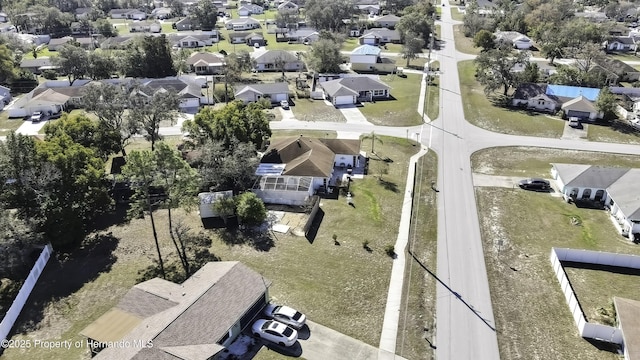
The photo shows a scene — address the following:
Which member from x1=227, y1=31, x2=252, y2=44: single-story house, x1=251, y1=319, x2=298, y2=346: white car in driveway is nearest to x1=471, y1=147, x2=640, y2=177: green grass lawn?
x1=251, y1=319, x2=298, y2=346: white car in driveway

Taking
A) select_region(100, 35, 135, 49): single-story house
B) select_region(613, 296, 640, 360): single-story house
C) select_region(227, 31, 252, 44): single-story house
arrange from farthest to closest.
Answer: select_region(227, 31, 252, 44): single-story house → select_region(100, 35, 135, 49): single-story house → select_region(613, 296, 640, 360): single-story house

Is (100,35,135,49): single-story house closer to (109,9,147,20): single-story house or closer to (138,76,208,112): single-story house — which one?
(138,76,208,112): single-story house

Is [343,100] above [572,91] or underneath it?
underneath

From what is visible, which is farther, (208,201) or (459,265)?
(208,201)

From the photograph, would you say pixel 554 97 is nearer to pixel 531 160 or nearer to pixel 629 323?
pixel 531 160

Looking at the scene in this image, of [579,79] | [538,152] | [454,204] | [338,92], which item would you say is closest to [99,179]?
[454,204]

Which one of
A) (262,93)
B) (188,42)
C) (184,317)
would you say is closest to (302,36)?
(188,42)

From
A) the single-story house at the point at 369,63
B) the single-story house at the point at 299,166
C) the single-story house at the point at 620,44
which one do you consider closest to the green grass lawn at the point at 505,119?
the single-story house at the point at 369,63

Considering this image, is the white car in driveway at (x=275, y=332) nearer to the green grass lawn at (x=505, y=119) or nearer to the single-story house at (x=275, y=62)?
the green grass lawn at (x=505, y=119)
